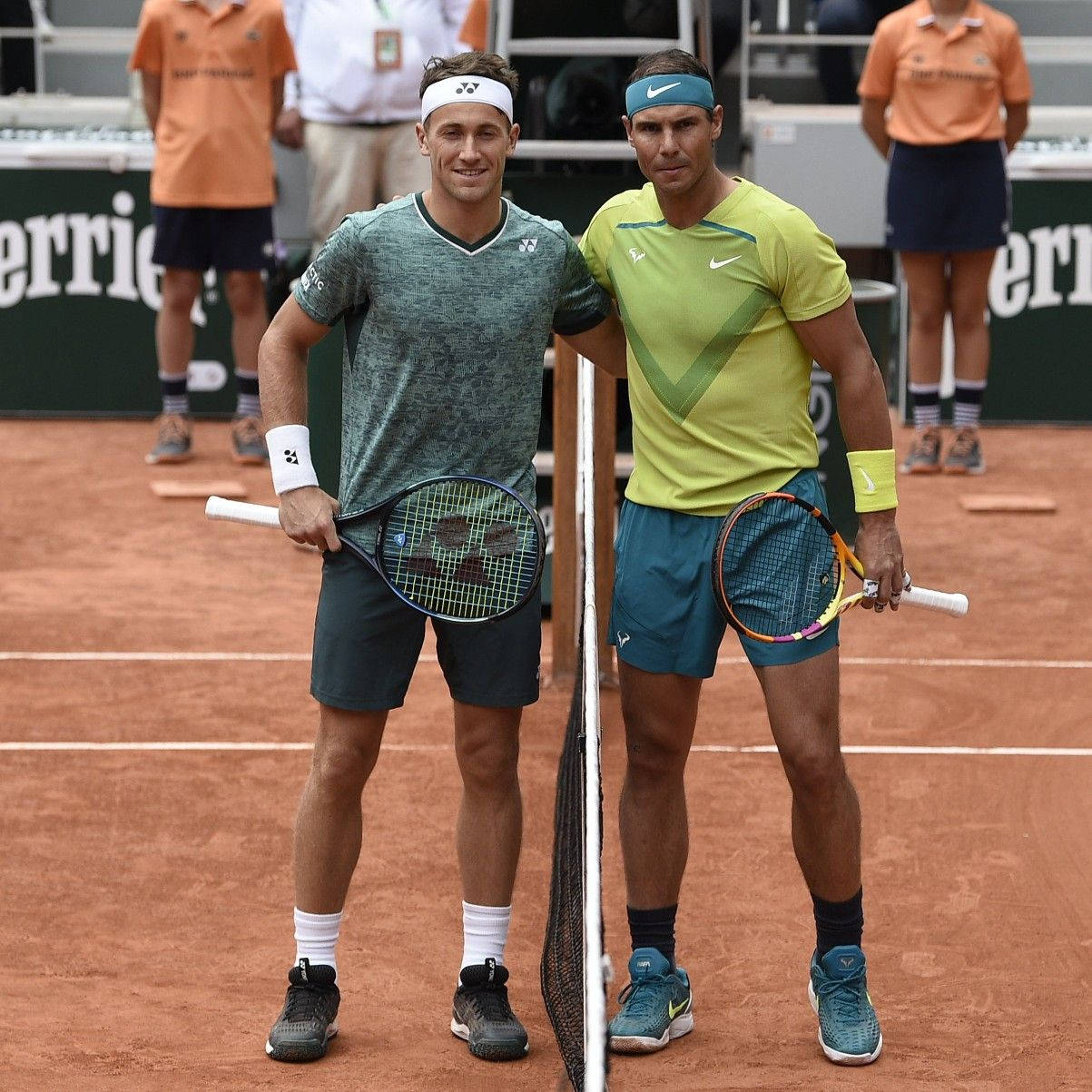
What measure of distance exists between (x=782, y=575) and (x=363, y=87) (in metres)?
5.91

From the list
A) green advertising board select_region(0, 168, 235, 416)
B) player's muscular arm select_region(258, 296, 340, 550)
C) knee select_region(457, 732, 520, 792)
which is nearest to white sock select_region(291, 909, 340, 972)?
knee select_region(457, 732, 520, 792)

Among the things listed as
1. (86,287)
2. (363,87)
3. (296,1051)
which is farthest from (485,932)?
(86,287)

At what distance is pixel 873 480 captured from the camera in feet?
13.0

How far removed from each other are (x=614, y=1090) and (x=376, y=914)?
3.42 feet

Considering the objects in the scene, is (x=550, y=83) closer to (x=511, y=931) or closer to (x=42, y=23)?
(x=511, y=931)

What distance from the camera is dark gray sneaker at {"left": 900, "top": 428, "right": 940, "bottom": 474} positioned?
9.89 meters

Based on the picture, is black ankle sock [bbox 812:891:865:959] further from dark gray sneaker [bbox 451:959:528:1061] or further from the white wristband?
the white wristband

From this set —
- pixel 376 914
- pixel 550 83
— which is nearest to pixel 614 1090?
pixel 376 914

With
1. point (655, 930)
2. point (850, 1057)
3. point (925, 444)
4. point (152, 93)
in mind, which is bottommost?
point (850, 1057)

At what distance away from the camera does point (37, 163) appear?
10867 mm

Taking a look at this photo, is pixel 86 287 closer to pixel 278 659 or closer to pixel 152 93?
pixel 152 93

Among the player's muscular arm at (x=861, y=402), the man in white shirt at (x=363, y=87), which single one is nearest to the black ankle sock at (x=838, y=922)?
the player's muscular arm at (x=861, y=402)

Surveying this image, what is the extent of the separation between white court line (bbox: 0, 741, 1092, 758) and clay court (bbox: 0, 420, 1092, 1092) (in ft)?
0.05

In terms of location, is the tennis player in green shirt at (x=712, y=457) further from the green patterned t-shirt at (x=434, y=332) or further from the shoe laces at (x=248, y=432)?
the shoe laces at (x=248, y=432)
